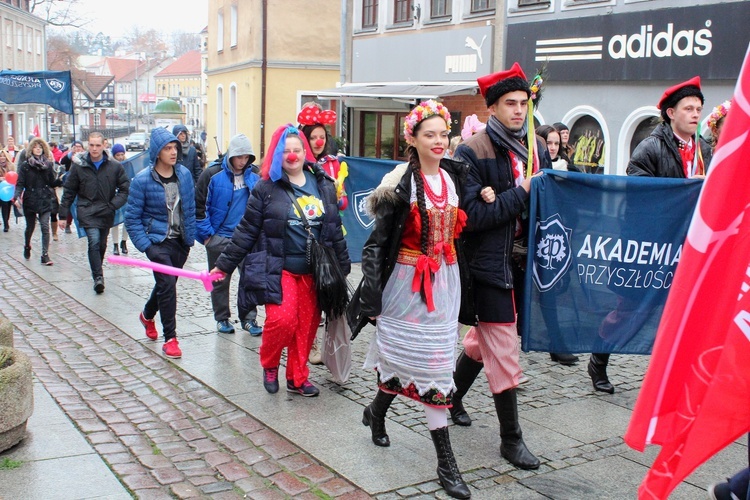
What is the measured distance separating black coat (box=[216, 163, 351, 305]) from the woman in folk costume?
1308 millimetres

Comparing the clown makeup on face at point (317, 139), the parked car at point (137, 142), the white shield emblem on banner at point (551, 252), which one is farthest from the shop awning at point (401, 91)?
the parked car at point (137, 142)

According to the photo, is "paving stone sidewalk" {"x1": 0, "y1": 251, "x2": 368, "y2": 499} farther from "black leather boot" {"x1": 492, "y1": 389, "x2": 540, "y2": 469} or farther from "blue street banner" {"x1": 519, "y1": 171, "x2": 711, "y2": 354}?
"blue street banner" {"x1": 519, "y1": 171, "x2": 711, "y2": 354}

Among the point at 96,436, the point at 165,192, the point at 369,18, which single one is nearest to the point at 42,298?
the point at 165,192

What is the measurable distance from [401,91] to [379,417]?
14723 millimetres

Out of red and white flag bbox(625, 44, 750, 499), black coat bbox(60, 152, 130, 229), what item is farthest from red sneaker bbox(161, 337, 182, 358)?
red and white flag bbox(625, 44, 750, 499)

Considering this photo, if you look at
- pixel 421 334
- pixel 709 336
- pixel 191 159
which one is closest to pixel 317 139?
pixel 421 334

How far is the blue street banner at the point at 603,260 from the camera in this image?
525 cm

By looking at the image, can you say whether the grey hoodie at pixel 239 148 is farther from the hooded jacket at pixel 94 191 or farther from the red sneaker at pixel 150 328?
the hooded jacket at pixel 94 191

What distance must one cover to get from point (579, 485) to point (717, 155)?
2774mm

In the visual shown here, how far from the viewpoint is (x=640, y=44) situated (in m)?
13.8

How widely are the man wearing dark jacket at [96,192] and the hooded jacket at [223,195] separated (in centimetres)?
305

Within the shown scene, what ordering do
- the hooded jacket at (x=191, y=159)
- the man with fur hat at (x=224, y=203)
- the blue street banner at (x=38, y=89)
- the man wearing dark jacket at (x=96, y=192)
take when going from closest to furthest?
1. the man with fur hat at (x=224, y=203)
2. the man wearing dark jacket at (x=96, y=192)
3. the hooded jacket at (x=191, y=159)
4. the blue street banner at (x=38, y=89)

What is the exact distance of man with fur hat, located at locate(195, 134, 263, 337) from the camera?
7.66 metres

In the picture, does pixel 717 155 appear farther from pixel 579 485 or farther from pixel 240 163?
pixel 240 163
